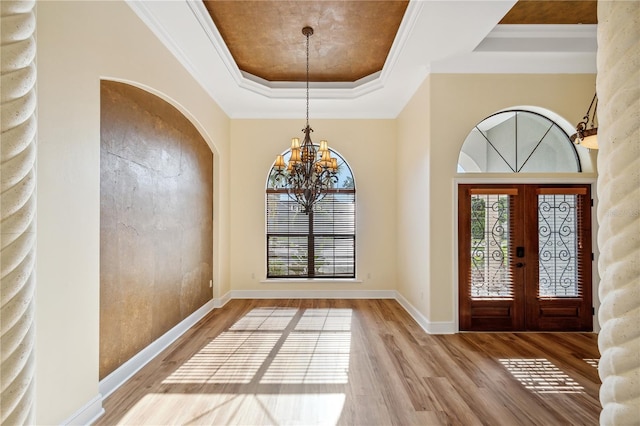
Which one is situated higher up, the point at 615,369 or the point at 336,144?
the point at 336,144

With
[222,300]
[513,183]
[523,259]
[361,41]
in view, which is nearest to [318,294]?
[222,300]

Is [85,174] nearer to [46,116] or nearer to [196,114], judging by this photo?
[46,116]

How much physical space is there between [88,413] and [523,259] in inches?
189

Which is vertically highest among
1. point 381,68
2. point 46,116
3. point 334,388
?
point 381,68

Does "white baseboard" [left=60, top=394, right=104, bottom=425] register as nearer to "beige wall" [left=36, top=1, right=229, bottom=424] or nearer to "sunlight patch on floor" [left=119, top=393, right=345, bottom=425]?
"beige wall" [left=36, top=1, right=229, bottom=424]

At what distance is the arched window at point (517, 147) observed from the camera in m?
4.00

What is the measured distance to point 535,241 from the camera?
12.9 ft

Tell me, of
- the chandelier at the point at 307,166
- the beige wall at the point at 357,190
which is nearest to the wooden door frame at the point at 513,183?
the chandelier at the point at 307,166

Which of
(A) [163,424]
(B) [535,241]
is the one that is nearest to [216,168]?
(A) [163,424]

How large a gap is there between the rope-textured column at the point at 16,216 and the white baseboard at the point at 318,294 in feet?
15.0

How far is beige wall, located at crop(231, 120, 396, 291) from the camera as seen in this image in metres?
5.72

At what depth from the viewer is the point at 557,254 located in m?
3.96

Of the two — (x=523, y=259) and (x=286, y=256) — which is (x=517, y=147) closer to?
(x=523, y=259)

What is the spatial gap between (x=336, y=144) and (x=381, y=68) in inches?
64.9
